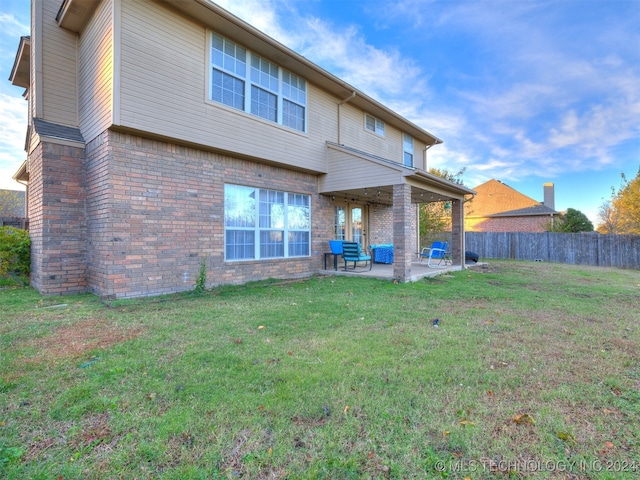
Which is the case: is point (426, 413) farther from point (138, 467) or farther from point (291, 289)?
point (291, 289)

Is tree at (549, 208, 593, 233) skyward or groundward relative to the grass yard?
skyward

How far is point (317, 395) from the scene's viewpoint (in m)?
2.49

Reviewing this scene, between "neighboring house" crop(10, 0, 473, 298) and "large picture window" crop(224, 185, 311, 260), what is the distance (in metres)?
0.04

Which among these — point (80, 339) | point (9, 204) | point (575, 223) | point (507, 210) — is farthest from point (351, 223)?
point (507, 210)

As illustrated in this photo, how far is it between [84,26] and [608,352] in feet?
37.3

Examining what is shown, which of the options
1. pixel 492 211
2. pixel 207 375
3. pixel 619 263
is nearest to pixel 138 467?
pixel 207 375

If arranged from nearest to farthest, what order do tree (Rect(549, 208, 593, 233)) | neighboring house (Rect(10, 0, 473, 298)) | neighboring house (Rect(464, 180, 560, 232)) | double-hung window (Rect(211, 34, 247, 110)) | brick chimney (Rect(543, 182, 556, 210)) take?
neighboring house (Rect(10, 0, 473, 298))
double-hung window (Rect(211, 34, 247, 110))
tree (Rect(549, 208, 593, 233))
neighboring house (Rect(464, 180, 560, 232))
brick chimney (Rect(543, 182, 556, 210))

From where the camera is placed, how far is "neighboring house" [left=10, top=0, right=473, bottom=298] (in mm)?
5992

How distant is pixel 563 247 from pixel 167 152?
19267 millimetres

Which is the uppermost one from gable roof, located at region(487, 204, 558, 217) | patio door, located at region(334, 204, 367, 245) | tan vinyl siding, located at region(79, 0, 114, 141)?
tan vinyl siding, located at region(79, 0, 114, 141)

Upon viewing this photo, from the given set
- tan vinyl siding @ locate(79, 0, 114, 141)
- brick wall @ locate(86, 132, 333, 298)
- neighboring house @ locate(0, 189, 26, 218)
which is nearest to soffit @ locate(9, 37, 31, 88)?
tan vinyl siding @ locate(79, 0, 114, 141)

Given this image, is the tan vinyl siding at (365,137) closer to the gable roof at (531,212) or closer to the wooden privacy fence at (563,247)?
the wooden privacy fence at (563,247)

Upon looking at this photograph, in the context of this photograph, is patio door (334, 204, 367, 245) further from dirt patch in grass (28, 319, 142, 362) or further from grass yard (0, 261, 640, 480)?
dirt patch in grass (28, 319, 142, 362)

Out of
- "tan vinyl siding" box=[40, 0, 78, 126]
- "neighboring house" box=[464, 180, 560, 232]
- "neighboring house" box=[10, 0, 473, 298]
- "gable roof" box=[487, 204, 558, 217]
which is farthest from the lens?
"neighboring house" box=[464, 180, 560, 232]
